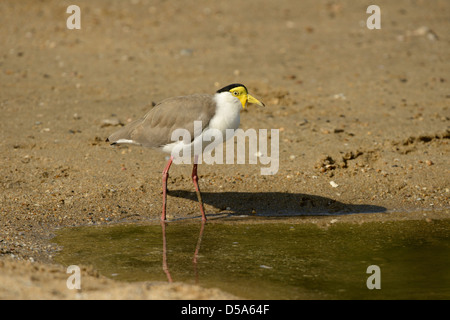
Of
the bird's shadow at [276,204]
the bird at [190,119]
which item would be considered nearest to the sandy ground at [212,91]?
the bird's shadow at [276,204]

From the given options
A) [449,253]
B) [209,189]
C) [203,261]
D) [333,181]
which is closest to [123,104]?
[209,189]

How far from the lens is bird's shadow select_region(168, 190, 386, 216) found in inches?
309

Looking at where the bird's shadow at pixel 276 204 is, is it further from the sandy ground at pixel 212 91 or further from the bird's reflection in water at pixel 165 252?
the bird's reflection in water at pixel 165 252

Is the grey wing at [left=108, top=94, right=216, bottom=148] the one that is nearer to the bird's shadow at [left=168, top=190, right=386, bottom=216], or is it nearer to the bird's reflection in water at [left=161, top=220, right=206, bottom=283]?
the bird's shadow at [left=168, top=190, right=386, bottom=216]

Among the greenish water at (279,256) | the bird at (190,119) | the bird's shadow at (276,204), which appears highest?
the bird at (190,119)

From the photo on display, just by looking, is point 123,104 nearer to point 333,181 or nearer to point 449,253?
point 333,181

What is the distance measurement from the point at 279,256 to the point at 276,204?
5.22 ft

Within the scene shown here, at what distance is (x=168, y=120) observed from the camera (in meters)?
7.55

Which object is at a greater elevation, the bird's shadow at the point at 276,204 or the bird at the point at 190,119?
the bird at the point at 190,119

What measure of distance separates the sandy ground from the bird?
0.69 metres

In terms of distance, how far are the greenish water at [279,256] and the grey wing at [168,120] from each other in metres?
1.02

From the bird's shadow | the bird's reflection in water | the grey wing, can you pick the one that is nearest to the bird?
the grey wing

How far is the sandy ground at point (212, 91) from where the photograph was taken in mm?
A: 7688

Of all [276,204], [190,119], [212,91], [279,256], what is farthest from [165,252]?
[212,91]
